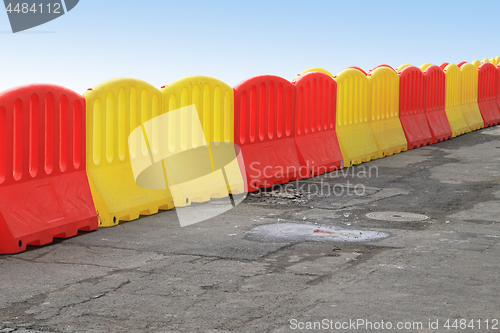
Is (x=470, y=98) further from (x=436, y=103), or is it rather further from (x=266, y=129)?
(x=266, y=129)

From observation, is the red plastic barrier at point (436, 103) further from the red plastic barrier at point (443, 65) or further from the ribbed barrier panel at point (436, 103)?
the red plastic barrier at point (443, 65)

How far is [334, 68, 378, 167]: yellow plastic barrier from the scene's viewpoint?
1245 centimetres

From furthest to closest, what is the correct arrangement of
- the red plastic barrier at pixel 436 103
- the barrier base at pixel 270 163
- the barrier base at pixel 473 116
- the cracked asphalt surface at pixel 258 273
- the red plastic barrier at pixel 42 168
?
1. the barrier base at pixel 473 116
2. the red plastic barrier at pixel 436 103
3. the barrier base at pixel 270 163
4. the red plastic barrier at pixel 42 168
5. the cracked asphalt surface at pixel 258 273

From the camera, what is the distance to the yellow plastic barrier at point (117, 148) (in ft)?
25.4

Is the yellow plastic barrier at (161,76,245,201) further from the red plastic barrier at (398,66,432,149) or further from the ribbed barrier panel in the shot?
the ribbed barrier panel

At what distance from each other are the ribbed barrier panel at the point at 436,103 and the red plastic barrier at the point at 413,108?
0.25m

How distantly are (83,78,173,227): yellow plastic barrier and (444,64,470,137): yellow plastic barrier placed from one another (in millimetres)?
11130

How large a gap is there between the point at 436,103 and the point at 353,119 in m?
4.64

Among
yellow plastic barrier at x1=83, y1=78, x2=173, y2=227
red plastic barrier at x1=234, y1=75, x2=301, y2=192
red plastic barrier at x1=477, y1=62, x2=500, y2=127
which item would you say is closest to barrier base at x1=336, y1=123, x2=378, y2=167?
red plastic barrier at x1=234, y1=75, x2=301, y2=192

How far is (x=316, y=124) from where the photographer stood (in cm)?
1180

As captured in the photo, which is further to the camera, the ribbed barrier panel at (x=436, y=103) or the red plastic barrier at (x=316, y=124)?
the ribbed barrier panel at (x=436, y=103)

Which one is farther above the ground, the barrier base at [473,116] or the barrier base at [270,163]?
the barrier base at [270,163]

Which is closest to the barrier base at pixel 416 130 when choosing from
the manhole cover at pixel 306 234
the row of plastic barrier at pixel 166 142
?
the row of plastic barrier at pixel 166 142

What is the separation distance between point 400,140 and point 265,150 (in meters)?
4.99
